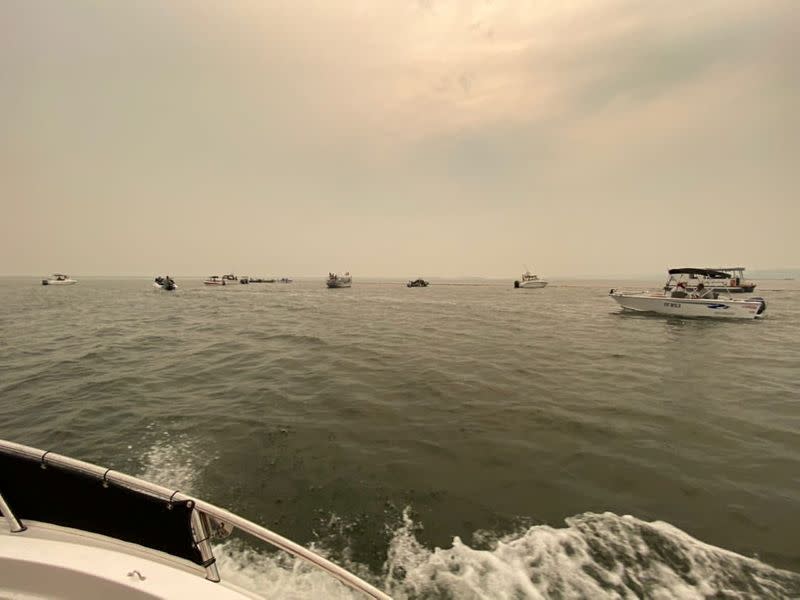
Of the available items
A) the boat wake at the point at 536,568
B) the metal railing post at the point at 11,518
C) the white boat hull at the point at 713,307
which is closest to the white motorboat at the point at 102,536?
the metal railing post at the point at 11,518

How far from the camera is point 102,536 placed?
2475 millimetres

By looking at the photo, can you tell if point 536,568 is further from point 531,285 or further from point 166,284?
point 531,285

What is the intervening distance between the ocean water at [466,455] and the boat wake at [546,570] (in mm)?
21

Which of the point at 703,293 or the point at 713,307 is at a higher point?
the point at 703,293

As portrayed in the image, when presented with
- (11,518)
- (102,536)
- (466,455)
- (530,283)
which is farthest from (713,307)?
(530,283)

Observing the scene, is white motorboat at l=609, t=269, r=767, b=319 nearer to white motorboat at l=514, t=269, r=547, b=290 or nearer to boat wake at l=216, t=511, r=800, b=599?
boat wake at l=216, t=511, r=800, b=599

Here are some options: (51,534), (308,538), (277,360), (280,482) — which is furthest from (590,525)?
(277,360)

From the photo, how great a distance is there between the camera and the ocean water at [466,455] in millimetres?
3857

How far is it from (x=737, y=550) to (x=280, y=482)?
20.6 feet

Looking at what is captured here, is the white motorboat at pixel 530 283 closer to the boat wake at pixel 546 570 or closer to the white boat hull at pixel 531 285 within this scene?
the white boat hull at pixel 531 285

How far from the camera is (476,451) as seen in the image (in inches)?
249

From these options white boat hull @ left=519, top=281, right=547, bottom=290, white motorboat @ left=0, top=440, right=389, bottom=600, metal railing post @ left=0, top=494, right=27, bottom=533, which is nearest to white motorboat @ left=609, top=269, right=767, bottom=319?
white motorboat @ left=0, top=440, right=389, bottom=600

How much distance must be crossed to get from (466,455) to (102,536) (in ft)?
17.1

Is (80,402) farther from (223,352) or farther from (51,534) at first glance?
(51,534)
